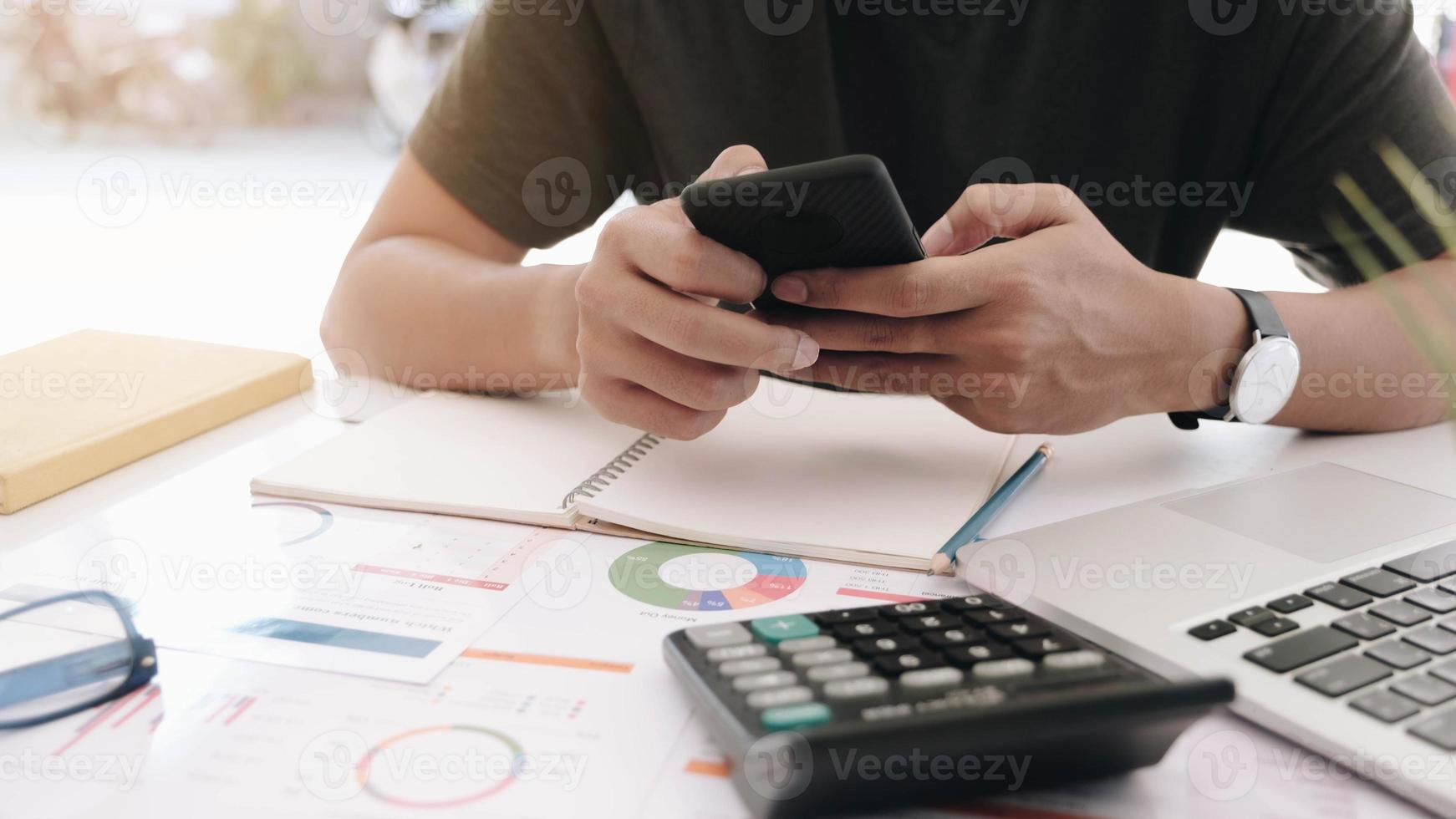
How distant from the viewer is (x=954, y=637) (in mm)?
403

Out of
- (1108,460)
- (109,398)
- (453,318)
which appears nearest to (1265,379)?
(1108,460)

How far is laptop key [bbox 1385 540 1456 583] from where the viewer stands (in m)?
0.46

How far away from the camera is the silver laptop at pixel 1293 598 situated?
1.20 feet

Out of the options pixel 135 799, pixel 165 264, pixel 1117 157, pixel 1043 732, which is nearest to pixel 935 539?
pixel 1043 732

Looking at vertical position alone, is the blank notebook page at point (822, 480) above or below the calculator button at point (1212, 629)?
below

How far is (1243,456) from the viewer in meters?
0.69

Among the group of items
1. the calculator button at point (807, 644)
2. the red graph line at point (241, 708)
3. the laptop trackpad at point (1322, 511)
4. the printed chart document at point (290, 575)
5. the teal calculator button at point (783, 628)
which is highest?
the calculator button at point (807, 644)

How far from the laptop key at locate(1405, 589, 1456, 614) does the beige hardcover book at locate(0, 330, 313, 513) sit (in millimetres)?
725

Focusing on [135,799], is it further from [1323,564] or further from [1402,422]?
[1402,422]

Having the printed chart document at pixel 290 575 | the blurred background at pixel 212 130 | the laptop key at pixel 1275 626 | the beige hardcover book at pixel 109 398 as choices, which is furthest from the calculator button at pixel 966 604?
the blurred background at pixel 212 130

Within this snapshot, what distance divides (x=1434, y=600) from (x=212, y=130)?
5.56 meters

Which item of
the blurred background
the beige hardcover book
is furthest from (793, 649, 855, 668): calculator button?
the blurred background

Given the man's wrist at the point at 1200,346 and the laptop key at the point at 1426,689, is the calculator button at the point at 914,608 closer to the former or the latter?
the laptop key at the point at 1426,689

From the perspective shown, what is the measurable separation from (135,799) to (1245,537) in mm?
502
